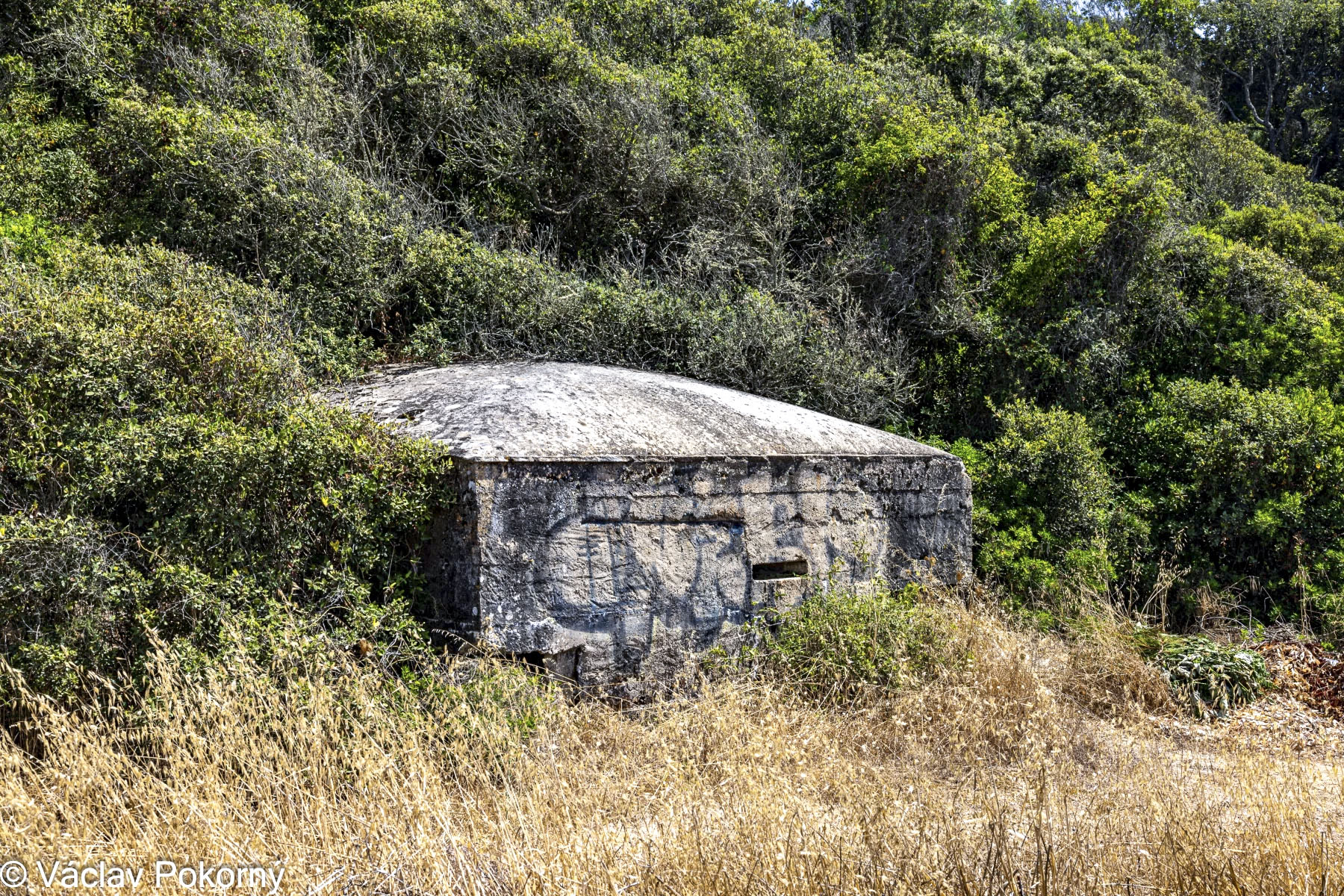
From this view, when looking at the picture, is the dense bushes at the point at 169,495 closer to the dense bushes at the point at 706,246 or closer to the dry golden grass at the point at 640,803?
the dense bushes at the point at 706,246

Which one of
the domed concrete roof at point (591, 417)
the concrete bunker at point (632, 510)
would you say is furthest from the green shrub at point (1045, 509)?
the domed concrete roof at point (591, 417)

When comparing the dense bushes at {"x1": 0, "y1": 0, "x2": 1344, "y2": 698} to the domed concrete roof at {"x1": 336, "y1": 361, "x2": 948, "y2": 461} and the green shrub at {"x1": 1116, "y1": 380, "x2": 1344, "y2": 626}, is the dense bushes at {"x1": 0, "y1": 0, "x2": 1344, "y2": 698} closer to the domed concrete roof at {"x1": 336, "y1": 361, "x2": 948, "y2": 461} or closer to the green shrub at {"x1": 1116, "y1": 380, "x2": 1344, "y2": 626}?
the green shrub at {"x1": 1116, "y1": 380, "x2": 1344, "y2": 626}

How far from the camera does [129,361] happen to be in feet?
13.6

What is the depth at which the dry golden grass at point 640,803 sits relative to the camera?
8.32ft

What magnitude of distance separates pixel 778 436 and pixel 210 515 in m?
3.04

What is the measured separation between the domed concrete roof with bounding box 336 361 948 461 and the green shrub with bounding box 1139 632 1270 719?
187 centimetres

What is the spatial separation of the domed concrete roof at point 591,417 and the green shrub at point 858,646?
36.3 inches

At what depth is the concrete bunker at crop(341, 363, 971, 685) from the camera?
424cm

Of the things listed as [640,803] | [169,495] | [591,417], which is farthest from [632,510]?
[169,495]

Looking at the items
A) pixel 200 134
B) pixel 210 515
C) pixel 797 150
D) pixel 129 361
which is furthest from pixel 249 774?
pixel 797 150

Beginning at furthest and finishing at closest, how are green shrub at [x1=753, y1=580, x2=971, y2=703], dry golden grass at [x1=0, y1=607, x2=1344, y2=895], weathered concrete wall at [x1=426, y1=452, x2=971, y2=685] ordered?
1. green shrub at [x1=753, y1=580, x2=971, y2=703]
2. weathered concrete wall at [x1=426, y1=452, x2=971, y2=685]
3. dry golden grass at [x1=0, y1=607, x2=1344, y2=895]

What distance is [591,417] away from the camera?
478cm

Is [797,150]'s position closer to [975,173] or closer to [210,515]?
[975,173]

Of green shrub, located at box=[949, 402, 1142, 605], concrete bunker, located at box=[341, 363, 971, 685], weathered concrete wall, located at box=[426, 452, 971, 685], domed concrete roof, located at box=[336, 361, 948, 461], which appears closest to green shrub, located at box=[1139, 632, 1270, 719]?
green shrub, located at box=[949, 402, 1142, 605]
